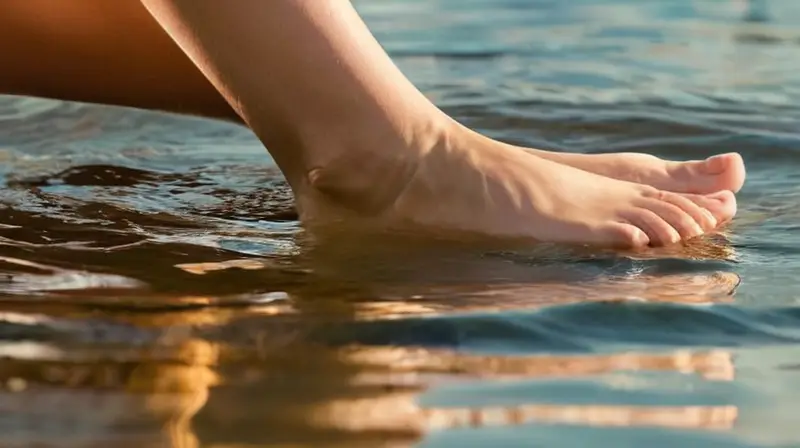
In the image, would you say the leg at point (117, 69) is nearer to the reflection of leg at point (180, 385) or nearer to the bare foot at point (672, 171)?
the bare foot at point (672, 171)

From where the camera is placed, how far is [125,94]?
2.00 m

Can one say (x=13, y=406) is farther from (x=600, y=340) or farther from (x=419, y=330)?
(x=600, y=340)

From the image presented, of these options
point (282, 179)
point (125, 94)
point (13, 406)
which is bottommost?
point (13, 406)

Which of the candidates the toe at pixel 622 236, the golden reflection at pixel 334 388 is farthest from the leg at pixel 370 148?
the golden reflection at pixel 334 388

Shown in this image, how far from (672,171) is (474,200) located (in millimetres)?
430

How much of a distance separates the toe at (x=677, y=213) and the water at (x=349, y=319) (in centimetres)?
4

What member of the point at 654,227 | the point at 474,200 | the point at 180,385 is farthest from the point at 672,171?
the point at 180,385

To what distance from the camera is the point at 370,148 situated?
1.73 m

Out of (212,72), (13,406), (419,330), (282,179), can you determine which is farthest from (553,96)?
(13,406)

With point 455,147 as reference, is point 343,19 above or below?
above

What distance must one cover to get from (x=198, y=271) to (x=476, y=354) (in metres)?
0.46

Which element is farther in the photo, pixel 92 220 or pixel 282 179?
pixel 282 179

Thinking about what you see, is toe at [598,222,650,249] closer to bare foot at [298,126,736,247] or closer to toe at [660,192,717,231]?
bare foot at [298,126,736,247]

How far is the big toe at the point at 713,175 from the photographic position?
2.00m
